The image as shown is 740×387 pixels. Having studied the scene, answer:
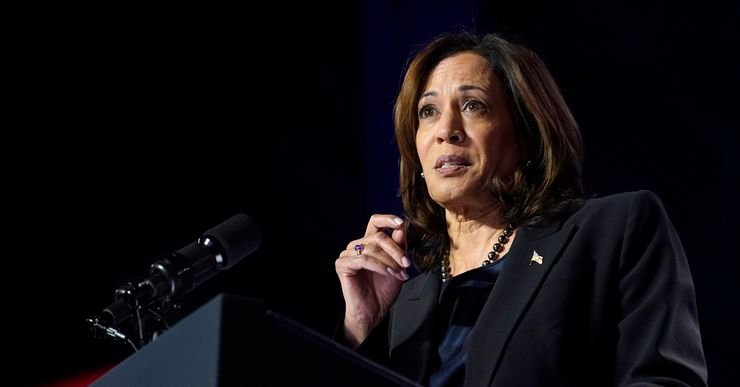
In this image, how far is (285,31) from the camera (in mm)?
3492

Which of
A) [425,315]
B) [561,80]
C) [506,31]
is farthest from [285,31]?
[425,315]

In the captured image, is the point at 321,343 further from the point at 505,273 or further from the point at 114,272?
the point at 114,272

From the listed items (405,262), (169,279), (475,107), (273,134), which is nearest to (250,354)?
(169,279)

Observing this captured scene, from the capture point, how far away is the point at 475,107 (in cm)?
208

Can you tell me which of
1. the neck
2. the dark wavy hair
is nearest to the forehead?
the dark wavy hair

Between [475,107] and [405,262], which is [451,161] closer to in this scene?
[475,107]

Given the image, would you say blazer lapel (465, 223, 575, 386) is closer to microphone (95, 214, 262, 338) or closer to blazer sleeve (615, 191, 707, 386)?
blazer sleeve (615, 191, 707, 386)

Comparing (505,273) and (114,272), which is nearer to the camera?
(505,273)

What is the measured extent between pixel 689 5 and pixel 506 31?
Result: 25.8 inches

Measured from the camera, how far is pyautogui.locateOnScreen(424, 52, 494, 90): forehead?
2.13 m

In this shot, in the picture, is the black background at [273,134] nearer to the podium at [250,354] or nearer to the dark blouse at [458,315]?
the dark blouse at [458,315]

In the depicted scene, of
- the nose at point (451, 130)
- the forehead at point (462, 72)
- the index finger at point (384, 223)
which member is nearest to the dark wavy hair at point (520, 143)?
the forehead at point (462, 72)

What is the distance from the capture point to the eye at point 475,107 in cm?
207

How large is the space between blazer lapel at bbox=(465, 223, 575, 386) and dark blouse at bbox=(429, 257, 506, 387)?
90mm
